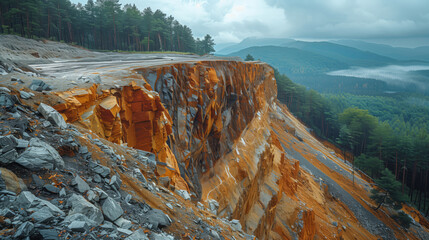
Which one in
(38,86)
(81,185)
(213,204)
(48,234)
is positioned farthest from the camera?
(213,204)

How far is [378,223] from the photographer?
108 ft

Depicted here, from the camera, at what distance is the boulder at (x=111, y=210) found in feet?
12.0

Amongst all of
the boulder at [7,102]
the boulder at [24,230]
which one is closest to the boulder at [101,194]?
the boulder at [24,230]

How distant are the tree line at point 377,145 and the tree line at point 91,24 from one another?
49.8 m

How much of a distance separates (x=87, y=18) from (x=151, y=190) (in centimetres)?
5564

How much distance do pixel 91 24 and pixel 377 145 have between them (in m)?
75.5

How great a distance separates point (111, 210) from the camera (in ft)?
12.3

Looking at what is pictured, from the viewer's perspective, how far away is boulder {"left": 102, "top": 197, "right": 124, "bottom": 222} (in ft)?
12.0

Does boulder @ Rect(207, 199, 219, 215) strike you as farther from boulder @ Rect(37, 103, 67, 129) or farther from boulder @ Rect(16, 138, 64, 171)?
boulder @ Rect(16, 138, 64, 171)

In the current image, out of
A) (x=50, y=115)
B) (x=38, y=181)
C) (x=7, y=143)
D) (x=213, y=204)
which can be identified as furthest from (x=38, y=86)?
(x=213, y=204)

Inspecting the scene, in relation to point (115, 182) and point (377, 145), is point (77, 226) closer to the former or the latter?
→ point (115, 182)

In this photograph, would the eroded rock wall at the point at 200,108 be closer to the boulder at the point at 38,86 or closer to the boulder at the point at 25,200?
the boulder at the point at 38,86

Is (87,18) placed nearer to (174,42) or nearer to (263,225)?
(174,42)

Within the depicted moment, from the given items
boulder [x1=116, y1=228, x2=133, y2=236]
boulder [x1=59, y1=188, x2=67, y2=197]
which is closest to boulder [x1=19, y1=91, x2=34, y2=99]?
boulder [x1=59, y1=188, x2=67, y2=197]
